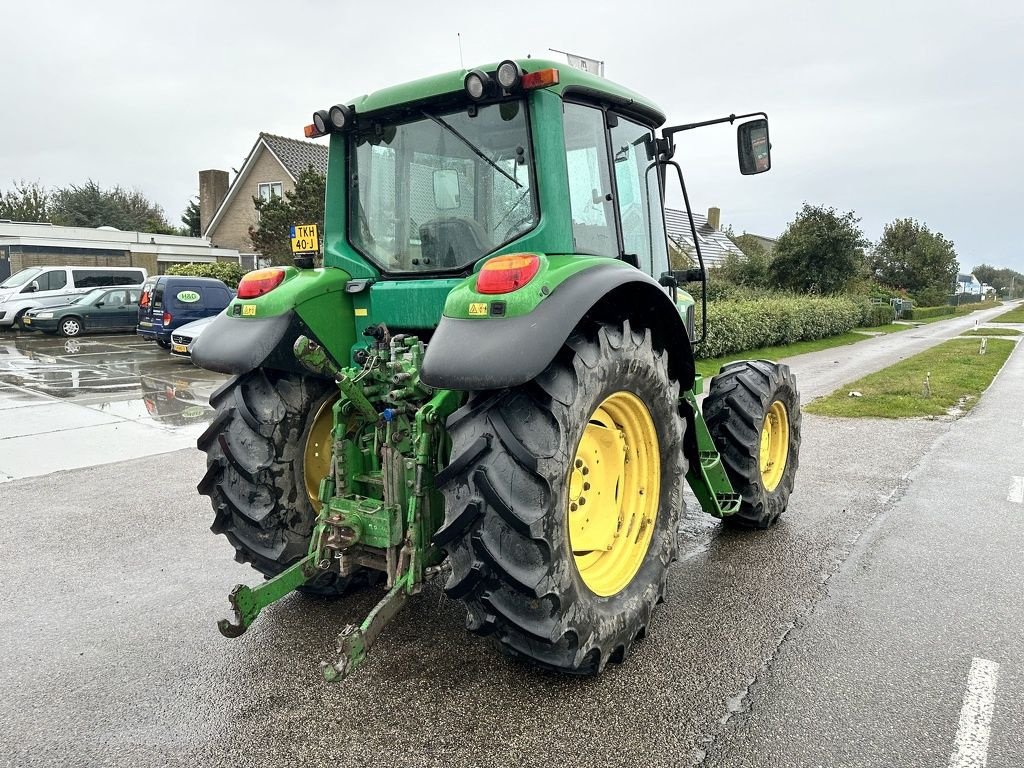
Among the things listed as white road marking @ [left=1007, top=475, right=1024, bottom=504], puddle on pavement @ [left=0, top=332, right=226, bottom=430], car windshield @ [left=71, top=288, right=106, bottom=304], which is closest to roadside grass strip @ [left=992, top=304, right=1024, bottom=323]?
white road marking @ [left=1007, top=475, right=1024, bottom=504]

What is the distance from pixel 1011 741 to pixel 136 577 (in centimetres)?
432

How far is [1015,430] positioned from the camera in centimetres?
852

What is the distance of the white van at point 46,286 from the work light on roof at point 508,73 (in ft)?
67.8

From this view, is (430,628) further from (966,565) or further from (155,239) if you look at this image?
(155,239)

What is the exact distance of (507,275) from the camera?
2.64 metres

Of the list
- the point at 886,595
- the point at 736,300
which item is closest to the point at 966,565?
the point at 886,595

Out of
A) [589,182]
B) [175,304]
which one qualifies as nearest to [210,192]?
[175,304]

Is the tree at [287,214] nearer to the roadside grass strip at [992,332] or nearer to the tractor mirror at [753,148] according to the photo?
A: the tractor mirror at [753,148]

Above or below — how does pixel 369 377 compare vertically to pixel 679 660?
above

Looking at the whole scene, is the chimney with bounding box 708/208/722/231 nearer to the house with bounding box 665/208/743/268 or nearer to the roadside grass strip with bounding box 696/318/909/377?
the house with bounding box 665/208/743/268

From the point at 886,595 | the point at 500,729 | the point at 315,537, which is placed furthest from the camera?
the point at 886,595

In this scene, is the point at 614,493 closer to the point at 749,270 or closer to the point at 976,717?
the point at 976,717

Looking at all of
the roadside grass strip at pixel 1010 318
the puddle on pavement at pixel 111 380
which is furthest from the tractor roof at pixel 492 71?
the roadside grass strip at pixel 1010 318

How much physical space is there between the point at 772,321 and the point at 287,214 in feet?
50.9
